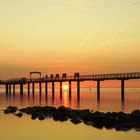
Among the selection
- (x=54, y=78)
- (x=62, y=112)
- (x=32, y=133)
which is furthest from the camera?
(x=54, y=78)

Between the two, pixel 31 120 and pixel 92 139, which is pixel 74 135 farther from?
pixel 31 120

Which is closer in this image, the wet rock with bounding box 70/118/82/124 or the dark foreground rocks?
the dark foreground rocks

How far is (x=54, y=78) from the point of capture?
96812 millimetres

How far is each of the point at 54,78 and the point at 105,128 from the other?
57.5 meters

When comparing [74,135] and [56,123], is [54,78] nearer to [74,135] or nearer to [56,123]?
[56,123]

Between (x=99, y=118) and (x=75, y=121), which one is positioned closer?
(x=99, y=118)

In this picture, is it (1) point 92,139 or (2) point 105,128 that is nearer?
(1) point 92,139

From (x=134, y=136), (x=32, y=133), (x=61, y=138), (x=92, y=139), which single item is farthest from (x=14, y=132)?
(x=134, y=136)

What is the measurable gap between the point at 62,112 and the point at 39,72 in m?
72.0

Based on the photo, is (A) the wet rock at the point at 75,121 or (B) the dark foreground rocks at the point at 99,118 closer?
(B) the dark foreground rocks at the point at 99,118

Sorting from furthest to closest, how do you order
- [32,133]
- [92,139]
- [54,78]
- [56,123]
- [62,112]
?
[54,78] < [62,112] < [56,123] < [32,133] < [92,139]

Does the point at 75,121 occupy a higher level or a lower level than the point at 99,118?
lower

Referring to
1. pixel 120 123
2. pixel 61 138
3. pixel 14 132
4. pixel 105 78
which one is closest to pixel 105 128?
pixel 120 123

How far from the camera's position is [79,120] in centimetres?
4544
